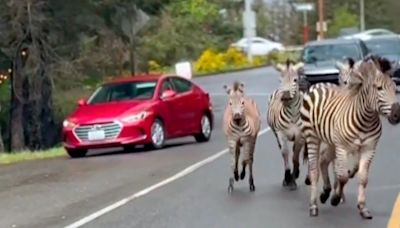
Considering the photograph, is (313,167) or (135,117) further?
(135,117)

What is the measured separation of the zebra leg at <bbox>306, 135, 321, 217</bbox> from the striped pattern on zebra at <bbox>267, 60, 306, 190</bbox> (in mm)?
1409

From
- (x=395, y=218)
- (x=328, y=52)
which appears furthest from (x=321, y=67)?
(x=395, y=218)

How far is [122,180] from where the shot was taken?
1603cm

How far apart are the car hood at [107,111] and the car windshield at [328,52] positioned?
498 inches

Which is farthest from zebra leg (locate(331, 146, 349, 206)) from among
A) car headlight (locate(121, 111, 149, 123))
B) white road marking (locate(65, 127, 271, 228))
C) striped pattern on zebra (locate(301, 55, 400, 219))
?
car headlight (locate(121, 111, 149, 123))

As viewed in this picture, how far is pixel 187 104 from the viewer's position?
901 inches

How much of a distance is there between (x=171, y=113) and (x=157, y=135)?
0.78 meters

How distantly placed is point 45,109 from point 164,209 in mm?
18171

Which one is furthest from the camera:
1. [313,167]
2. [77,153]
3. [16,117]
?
[16,117]

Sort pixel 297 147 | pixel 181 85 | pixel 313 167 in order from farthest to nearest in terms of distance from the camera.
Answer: pixel 181 85 < pixel 297 147 < pixel 313 167

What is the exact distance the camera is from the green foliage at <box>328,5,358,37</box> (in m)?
88.2

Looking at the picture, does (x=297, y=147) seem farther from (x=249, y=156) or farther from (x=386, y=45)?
(x=386, y=45)

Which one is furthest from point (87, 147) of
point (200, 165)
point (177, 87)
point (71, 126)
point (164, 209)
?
point (164, 209)

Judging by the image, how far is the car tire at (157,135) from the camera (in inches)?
843
